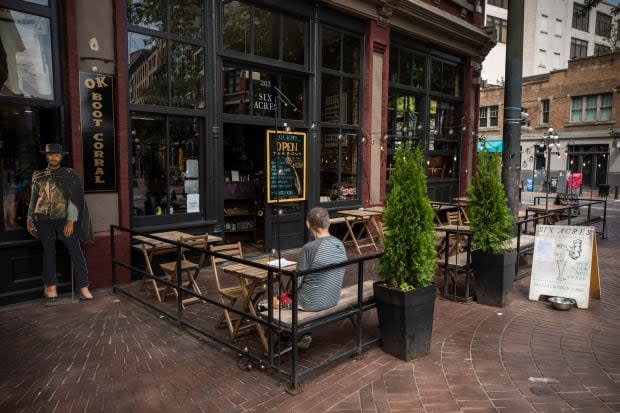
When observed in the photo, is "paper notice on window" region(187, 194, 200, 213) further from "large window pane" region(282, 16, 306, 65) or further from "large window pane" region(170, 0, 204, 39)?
"large window pane" region(282, 16, 306, 65)

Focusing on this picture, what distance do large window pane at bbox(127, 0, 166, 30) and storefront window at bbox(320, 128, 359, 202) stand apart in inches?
164

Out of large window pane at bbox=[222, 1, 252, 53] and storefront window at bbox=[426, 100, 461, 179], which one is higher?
large window pane at bbox=[222, 1, 252, 53]

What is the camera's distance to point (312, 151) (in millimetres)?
9555

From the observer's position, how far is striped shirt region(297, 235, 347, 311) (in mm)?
4051

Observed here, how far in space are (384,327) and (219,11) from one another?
616 centimetres

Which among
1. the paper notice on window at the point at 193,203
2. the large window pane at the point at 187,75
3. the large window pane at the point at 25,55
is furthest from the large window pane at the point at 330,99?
the large window pane at the point at 25,55

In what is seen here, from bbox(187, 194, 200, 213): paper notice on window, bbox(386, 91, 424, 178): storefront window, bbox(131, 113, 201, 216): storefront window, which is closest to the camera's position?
bbox(131, 113, 201, 216): storefront window

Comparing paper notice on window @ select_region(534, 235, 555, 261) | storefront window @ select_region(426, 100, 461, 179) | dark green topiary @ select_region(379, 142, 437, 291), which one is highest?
storefront window @ select_region(426, 100, 461, 179)

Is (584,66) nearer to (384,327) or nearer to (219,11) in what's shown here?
(219,11)

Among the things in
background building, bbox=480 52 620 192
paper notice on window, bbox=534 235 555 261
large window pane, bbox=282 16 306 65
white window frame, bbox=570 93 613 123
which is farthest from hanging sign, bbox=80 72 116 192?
white window frame, bbox=570 93 613 123

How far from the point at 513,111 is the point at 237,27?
5045mm

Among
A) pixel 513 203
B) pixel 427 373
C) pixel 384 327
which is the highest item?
pixel 513 203

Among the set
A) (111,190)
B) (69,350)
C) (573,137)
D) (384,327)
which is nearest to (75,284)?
Result: (111,190)

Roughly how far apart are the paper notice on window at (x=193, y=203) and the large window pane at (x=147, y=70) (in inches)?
65.0
